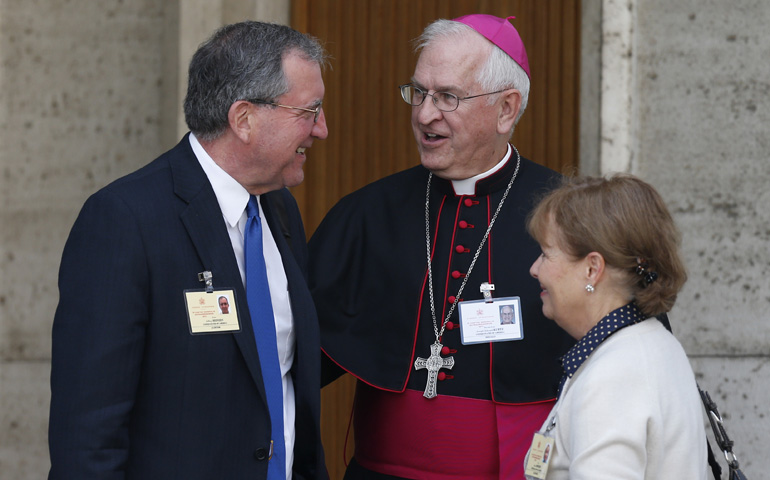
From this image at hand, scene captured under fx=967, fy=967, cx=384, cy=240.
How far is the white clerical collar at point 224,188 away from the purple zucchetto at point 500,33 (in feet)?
3.29

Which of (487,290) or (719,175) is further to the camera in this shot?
(719,175)

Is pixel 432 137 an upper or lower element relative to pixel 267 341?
upper

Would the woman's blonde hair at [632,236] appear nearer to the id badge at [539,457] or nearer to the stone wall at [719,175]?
the id badge at [539,457]

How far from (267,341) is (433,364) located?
0.63 meters

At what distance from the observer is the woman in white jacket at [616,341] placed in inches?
75.4

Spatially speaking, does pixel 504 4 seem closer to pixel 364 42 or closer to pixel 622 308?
pixel 364 42

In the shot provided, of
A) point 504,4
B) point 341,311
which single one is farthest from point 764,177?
point 341,311

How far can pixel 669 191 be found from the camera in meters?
4.08

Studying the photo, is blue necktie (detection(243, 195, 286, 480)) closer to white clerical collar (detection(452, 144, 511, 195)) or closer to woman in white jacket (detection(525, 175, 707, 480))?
woman in white jacket (detection(525, 175, 707, 480))

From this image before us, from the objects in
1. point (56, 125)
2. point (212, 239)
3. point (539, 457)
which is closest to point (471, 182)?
point (212, 239)

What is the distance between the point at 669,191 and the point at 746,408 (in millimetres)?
963

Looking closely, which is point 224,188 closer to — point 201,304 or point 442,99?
point 201,304

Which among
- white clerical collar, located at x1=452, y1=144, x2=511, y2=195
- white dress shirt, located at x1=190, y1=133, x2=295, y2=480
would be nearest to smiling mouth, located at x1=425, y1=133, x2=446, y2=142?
white clerical collar, located at x1=452, y1=144, x2=511, y2=195

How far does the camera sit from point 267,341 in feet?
7.71
